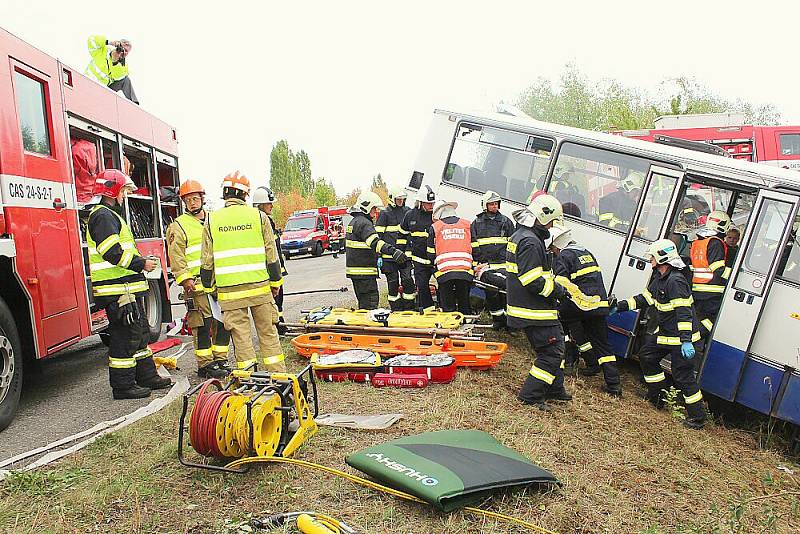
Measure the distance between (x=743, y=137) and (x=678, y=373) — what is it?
425 inches

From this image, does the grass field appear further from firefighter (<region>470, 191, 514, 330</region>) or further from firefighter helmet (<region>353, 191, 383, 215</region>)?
firefighter helmet (<region>353, 191, 383, 215</region>)

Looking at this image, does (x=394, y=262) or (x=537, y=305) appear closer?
(x=537, y=305)

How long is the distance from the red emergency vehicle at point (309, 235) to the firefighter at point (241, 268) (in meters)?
19.4

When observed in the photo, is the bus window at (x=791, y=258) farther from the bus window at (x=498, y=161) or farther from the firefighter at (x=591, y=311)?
the bus window at (x=498, y=161)

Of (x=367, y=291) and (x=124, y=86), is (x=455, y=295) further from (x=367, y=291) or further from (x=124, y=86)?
(x=124, y=86)

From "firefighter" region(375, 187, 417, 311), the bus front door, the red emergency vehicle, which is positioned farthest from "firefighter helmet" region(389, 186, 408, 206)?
the red emergency vehicle

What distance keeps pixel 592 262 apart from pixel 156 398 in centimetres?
440

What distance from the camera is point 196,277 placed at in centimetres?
652

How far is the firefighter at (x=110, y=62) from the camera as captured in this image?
889cm

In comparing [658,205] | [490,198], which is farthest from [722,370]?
[490,198]

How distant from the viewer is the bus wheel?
328 inches

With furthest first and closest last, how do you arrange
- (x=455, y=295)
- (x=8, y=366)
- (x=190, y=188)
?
(x=455, y=295)
(x=190, y=188)
(x=8, y=366)

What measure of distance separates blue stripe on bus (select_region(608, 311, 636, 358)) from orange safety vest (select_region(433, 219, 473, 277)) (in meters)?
1.77

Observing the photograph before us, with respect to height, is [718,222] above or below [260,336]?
above
